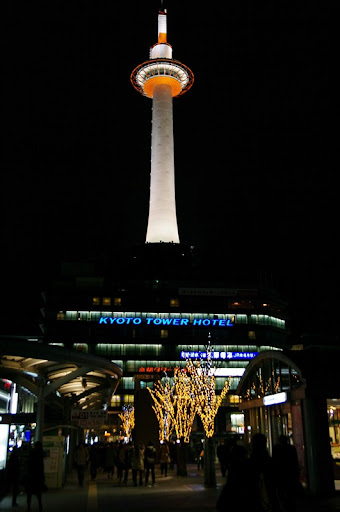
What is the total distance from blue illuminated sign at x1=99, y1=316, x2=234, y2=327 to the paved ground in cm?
6372

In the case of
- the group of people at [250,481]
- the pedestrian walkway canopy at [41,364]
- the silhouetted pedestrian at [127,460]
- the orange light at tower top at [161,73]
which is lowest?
the silhouetted pedestrian at [127,460]

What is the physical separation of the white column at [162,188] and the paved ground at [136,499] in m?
79.1

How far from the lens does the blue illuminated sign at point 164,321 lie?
85.6 m

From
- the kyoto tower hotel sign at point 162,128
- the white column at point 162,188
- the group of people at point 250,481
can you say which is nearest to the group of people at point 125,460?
the group of people at point 250,481

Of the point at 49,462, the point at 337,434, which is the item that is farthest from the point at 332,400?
the point at 49,462

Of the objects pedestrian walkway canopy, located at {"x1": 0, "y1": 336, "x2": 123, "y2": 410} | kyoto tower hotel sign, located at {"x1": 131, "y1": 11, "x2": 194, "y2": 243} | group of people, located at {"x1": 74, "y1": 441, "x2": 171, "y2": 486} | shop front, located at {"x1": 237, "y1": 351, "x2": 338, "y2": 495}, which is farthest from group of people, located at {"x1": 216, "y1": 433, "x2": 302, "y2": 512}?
kyoto tower hotel sign, located at {"x1": 131, "y1": 11, "x2": 194, "y2": 243}

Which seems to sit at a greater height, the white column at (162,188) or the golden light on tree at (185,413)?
the white column at (162,188)

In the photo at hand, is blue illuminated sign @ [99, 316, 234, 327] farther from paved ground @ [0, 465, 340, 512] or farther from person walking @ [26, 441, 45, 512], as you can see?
person walking @ [26, 441, 45, 512]

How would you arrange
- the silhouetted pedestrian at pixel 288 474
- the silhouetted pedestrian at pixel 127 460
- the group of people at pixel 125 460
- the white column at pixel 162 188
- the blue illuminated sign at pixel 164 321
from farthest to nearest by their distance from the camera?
1. the white column at pixel 162 188
2. the blue illuminated sign at pixel 164 321
3. the silhouetted pedestrian at pixel 127 460
4. the group of people at pixel 125 460
5. the silhouetted pedestrian at pixel 288 474

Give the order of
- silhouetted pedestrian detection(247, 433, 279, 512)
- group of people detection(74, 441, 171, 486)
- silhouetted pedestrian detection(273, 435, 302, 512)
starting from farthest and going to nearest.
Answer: group of people detection(74, 441, 171, 486)
silhouetted pedestrian detection(273, 435, 302, 512)
silhouetted pedestrian detection(247, 433, 279, 512)

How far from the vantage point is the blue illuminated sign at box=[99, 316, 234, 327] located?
3369 inches

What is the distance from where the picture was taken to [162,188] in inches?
3905

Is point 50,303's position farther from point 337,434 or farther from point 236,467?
→ point 236,467

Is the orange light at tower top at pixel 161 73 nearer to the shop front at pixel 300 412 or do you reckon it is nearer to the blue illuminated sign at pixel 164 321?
the blue illuminated sign at pixel 164 321
